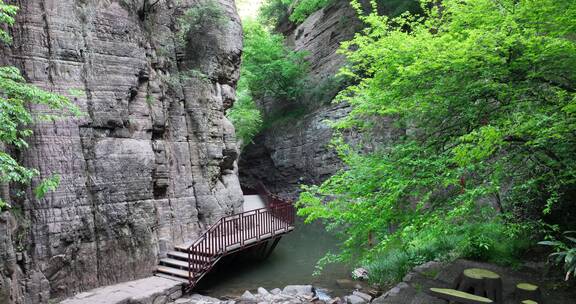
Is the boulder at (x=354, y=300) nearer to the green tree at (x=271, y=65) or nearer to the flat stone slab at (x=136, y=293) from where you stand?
the flat stone slab at (x=136, y=293)

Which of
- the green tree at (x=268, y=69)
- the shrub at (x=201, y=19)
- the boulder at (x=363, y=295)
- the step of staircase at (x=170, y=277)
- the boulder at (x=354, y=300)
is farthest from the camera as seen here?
the green tree at (x=268, y=69)

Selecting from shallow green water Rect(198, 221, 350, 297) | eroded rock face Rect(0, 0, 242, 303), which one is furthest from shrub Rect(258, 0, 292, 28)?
shallow green water Rect(198, 221, 350, 297)

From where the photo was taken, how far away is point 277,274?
12.8 meters

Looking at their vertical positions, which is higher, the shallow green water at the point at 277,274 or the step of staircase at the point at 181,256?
the step of staircase at the point at 181,256

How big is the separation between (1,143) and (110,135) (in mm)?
2563

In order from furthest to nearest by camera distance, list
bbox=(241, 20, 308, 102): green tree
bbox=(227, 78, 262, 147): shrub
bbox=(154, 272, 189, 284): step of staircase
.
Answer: bbox=(241, 20, 308, 102): green tree, bbox=(227, 78, 262, 147): shrub, bbox=(154, 272, 189, 284): step of staircase

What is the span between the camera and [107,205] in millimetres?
9336

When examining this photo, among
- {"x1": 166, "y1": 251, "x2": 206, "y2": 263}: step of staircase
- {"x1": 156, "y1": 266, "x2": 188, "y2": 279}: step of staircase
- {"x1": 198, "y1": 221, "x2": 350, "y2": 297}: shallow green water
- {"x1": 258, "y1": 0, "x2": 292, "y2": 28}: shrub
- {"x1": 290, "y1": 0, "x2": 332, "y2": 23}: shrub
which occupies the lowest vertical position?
{"x1": 198, "y1": 221, "x2": 350, "y2": 297}: shallow green water

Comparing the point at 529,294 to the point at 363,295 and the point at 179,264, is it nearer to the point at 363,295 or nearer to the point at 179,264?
the point at 363,295

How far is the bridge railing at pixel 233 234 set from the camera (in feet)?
33.3

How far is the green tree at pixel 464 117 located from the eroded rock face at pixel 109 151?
6.01 m

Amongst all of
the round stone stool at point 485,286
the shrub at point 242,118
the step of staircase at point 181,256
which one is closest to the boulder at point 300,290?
the step of staircase at point 181,256

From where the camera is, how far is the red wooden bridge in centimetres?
1001

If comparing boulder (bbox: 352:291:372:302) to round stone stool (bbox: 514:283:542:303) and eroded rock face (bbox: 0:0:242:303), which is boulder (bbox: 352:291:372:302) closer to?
round stone stool (bbox: 514:283:542:303)
